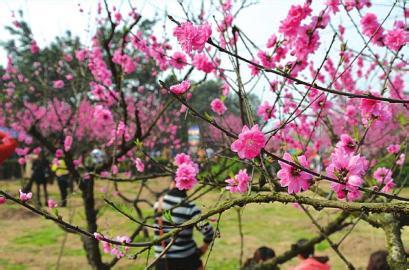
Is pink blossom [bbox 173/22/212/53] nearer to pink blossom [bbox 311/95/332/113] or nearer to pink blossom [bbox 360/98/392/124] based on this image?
pink blossom [bbox 360/98/392/124]

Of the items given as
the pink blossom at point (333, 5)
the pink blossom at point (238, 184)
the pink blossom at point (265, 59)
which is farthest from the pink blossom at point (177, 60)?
the pink blossom at point (333, 5)

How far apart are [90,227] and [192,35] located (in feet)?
12.4

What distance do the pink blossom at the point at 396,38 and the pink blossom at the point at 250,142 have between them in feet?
5.18

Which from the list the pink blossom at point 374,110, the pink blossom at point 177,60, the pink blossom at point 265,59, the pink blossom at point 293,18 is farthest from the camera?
the pink blossom at point 265,59

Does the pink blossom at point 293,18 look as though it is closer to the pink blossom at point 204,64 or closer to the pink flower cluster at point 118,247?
the pink blossom at point 204,64

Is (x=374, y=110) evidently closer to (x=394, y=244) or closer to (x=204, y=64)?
(x=394, y=244)

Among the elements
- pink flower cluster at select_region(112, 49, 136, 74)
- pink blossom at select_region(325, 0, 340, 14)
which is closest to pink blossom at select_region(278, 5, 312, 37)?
pink blossom at select_region(325, 0, 340, 14)

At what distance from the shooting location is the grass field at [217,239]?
696 centimetres

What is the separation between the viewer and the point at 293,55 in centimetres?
276

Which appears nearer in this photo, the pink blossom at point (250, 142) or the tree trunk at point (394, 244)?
the pink blossom at point (250, 142)

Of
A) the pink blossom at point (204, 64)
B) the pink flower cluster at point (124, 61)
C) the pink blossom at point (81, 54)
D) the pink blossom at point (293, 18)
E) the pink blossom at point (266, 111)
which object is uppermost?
the pink blossom at point (81, 54)

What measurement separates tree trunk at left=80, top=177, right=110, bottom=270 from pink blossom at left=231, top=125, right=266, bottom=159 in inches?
126

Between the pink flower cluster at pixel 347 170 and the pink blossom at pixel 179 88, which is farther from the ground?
the pink blossom at pixel 179 88

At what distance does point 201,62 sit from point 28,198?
2.42 meters
